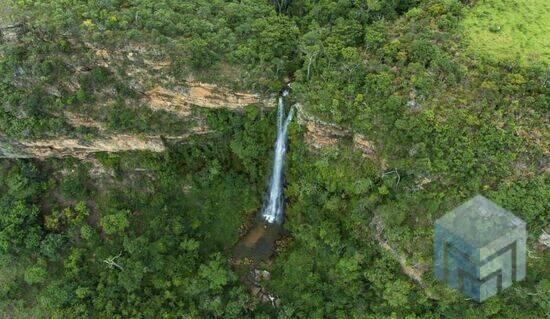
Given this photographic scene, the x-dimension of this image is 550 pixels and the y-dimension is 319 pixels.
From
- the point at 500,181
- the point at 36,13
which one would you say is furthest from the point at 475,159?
the point at 36,13

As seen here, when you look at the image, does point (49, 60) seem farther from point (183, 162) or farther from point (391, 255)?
point (391, 255)

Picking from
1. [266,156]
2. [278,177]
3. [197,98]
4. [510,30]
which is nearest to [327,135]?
[266,156]

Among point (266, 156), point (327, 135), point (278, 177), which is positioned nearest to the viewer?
point (327, 135)

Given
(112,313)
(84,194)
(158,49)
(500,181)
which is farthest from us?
(84,194)

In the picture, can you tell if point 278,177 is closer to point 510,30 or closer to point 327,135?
point 327,135

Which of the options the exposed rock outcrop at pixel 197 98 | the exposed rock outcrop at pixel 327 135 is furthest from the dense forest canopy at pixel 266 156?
the exposed rock outcrop at pixel 197 98
